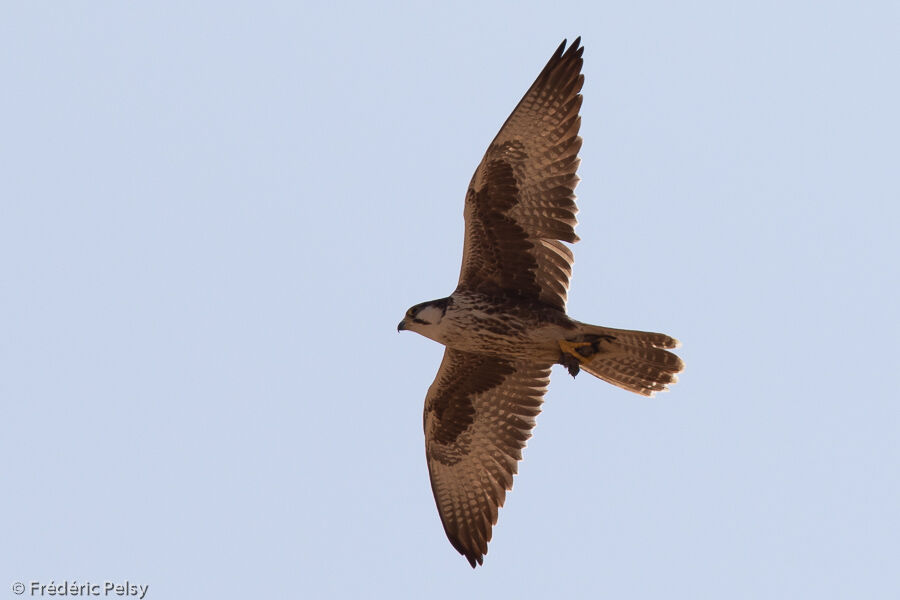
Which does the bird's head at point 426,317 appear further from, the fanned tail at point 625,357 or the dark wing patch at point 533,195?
the fanned tail at point 625,357

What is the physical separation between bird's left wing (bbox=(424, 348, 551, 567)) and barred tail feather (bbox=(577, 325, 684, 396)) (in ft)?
2.47

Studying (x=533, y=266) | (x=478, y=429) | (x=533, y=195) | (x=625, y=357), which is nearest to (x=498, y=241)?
(x=533, y=266)

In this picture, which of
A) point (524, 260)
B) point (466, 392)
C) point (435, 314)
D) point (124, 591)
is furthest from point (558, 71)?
point (124, 591)

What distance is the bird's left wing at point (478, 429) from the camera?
10.4 m

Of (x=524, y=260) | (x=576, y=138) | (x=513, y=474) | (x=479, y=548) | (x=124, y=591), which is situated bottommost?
(x=124, y=591)

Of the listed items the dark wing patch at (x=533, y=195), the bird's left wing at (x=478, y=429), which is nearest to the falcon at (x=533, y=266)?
the dark wing patch at (x=533, y=195)

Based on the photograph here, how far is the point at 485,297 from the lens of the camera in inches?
384

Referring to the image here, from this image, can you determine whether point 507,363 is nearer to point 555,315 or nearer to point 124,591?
point 555,315

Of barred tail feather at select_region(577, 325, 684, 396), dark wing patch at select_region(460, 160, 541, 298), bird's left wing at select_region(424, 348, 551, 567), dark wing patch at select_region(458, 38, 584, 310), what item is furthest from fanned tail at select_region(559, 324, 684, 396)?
bird's left wing at select_region(424, 348, 551, 567)

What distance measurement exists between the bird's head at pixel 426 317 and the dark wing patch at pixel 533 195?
1.07ft

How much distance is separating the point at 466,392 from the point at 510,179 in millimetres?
1936

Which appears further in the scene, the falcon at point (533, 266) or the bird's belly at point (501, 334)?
the bird's belly at point (501, 334)

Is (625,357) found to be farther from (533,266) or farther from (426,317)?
(426,317)

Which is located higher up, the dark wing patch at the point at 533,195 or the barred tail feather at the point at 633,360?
the dark wing patch at the point at 533,195
